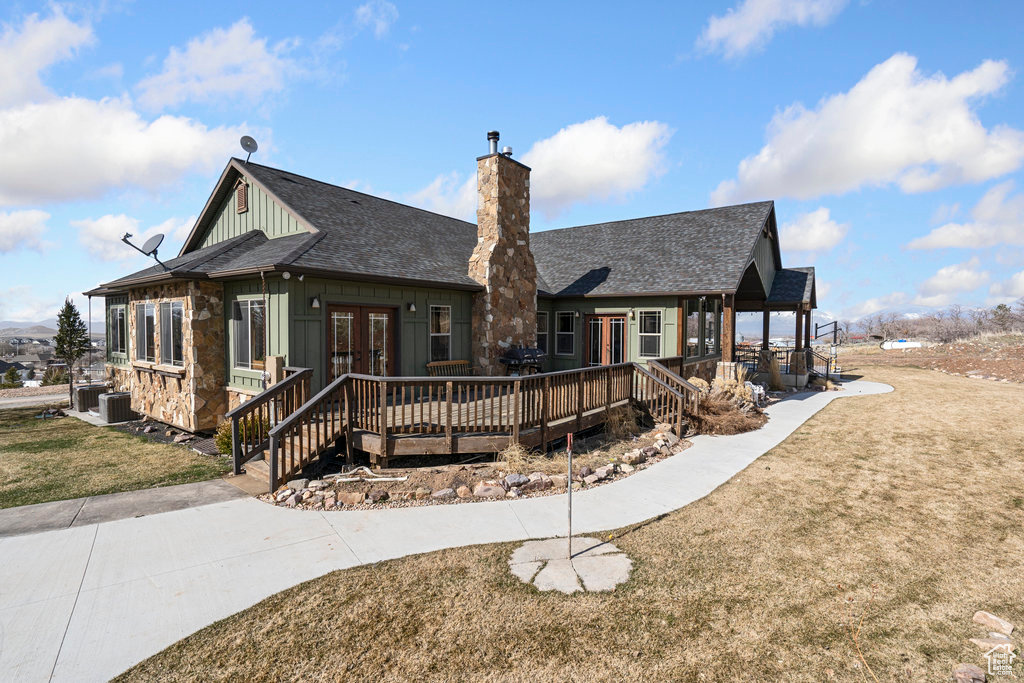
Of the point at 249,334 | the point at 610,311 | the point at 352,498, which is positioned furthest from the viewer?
the point at 610,311

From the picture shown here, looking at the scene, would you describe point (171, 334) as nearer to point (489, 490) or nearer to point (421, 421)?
point (421, 421)

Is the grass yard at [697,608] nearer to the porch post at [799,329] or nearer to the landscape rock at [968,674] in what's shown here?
the landscape rock at [968,674]

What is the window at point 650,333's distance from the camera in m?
14.3

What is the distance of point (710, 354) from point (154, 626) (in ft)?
52.1

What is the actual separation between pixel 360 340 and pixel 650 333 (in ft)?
28.0

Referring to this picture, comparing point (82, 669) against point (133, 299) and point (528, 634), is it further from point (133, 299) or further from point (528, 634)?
point (133, 299)

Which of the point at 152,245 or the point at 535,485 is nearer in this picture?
the point at 535,485

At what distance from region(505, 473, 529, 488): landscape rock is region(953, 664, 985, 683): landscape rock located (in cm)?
452

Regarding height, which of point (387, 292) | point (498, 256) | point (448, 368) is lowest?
point (448, 368)

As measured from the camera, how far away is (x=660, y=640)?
142 inches

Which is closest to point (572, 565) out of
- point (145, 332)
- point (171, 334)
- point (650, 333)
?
point (171, 334)

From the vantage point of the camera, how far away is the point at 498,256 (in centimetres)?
1245

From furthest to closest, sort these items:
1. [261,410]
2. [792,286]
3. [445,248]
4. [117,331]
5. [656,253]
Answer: [792,286] → [656,253] → [117,331] → [445,248] → [261,410]

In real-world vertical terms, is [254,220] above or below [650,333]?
above
